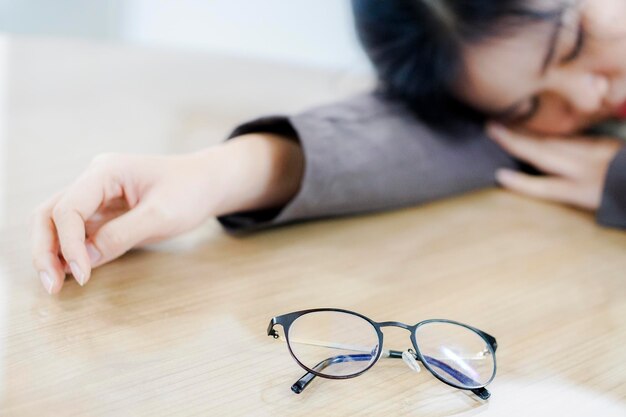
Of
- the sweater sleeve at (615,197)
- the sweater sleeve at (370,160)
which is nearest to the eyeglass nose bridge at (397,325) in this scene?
the sweater sleeve at (370,160)

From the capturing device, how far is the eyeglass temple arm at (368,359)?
1.30 feet

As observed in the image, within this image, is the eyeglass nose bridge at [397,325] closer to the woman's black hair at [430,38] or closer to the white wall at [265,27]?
the woman's black hair at [430,38]

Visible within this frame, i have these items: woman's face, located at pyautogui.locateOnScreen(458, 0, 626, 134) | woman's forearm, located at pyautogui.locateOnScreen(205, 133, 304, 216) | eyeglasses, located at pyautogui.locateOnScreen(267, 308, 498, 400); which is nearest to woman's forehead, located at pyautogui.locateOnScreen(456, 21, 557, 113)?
woman's face, located at pyautogui.locateOnScreen(458, 0, 626, 134)

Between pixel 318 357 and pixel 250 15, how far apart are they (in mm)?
1388

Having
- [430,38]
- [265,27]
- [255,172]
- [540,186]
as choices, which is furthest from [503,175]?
[265,27]

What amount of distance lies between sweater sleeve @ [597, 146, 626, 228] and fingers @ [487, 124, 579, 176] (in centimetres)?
8

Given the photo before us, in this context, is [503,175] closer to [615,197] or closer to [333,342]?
[615,197]

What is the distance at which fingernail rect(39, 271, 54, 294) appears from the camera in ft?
1.54

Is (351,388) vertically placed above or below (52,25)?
above

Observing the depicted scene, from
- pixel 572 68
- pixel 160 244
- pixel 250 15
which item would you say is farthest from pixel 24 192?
pixel 250 15

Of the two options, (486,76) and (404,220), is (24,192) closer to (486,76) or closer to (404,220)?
(404,220)

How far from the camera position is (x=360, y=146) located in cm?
69

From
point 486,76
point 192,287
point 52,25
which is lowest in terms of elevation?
point 52,25

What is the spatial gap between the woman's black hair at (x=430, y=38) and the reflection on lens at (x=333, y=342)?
0.39m
